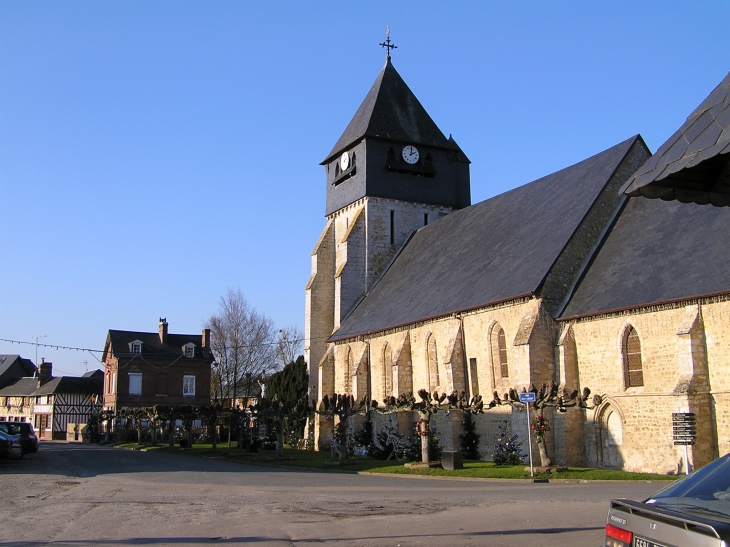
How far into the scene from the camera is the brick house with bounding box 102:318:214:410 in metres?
52.7

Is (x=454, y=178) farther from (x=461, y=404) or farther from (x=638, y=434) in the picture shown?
(x=638, y=434)

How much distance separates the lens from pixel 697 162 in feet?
13.2

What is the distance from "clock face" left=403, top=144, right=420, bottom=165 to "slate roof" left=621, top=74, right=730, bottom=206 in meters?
36.2

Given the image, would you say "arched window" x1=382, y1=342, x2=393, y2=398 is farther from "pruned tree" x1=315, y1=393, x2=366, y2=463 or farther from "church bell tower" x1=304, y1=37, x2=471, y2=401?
"church bell tower" x1=304, y1=37, x2=471, y2=401

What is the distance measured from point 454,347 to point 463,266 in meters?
4.56

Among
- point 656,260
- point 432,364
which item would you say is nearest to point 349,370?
point 432,364

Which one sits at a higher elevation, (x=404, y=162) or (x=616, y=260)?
(x=404, y=162)

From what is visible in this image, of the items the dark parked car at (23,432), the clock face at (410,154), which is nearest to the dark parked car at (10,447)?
the dark parked car at (23,432)

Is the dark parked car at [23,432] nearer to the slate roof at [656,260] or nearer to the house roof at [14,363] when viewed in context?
the slate roof at [656,260]

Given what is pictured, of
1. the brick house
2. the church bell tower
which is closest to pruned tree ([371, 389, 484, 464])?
the church bell tower

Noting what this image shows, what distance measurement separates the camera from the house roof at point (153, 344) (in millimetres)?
53219

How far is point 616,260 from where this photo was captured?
2331 centimetres

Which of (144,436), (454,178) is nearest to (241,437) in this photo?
(144,436)

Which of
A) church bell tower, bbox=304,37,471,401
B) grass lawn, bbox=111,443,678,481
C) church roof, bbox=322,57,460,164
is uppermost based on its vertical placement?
church roof, bbox=322,57,460,164
